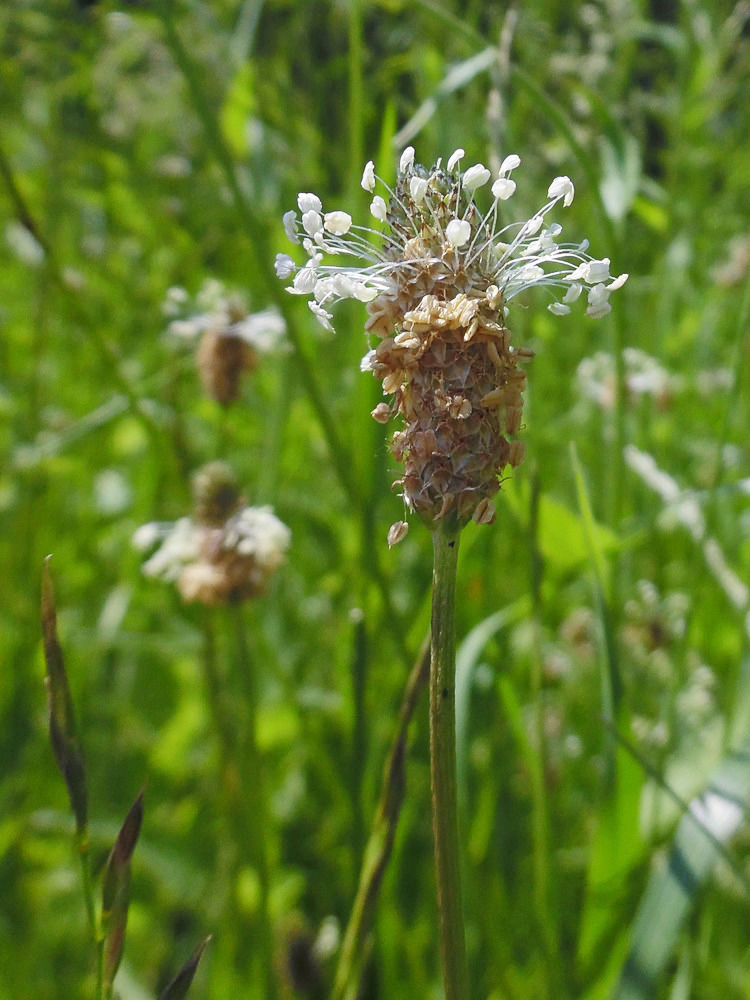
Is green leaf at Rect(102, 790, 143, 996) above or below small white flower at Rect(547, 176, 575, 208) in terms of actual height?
below

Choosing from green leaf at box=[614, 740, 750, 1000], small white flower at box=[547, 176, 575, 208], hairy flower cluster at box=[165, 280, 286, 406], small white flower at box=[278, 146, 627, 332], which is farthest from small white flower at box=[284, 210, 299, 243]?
hairy flower cluster at box=[165, 280, 286, 406]

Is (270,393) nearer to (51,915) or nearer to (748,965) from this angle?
(51,915)

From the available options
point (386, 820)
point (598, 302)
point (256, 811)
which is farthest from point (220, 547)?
point (598, 302)

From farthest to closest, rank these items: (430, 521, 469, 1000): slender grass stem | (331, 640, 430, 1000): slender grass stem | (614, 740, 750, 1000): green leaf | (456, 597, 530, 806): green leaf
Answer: (456, 597, 530, 806): green leaf → (614, 740, 750, 1000): green leaf → (331, 640, 430, 1000): slender grass stem → (430, 521, 469, 1000): slender grass stem

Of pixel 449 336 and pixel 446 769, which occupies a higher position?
pixel 449 336

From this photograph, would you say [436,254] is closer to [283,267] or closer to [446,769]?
[283,267]

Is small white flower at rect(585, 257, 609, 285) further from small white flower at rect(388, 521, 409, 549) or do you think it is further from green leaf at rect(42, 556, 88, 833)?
green leaf at rect(42, 556, 88, 833)

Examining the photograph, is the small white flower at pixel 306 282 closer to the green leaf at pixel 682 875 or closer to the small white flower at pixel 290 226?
the small white flower at pixel 290 226
